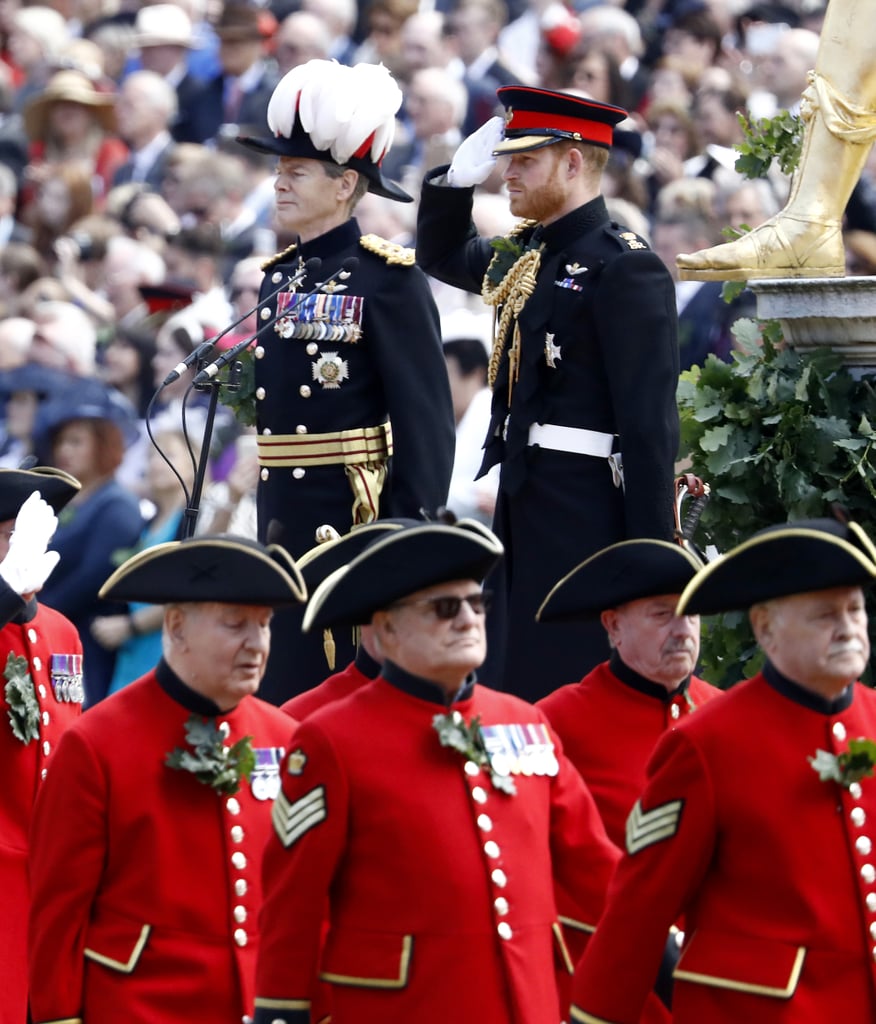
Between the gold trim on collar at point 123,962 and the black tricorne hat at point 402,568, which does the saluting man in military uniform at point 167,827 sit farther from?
the black tricorne hat at point 402,568

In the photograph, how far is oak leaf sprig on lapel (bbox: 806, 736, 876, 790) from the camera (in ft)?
17.1

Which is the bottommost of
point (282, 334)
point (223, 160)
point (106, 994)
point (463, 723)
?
point (106, 994)

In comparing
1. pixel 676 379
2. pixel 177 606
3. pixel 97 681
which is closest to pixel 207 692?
pixel 177 606

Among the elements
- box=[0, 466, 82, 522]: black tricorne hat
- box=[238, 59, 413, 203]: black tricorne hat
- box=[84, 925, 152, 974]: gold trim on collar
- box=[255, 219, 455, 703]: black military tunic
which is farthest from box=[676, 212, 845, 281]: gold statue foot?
box=[84, 925, 152, 974]: gold trim on collar

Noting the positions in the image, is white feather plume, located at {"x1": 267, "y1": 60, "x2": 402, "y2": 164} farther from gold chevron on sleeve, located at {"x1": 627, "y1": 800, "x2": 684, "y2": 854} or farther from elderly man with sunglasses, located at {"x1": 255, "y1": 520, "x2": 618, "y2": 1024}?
gold chevron on sleeve, located at {"x1": 627, "y1": 800, "x2": 684, "y2": 854}

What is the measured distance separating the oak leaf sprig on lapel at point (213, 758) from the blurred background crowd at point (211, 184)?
2127mm

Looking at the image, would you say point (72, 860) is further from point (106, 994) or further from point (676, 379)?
point (676, 379)

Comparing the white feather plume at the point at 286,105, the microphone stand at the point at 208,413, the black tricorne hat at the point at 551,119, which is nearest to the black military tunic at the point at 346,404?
the microphone stand at the point at 208,413

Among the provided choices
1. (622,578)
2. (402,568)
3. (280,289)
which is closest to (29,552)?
(280,289)

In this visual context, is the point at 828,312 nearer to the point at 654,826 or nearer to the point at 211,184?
the point at 654,826

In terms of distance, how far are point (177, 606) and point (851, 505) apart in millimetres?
2140

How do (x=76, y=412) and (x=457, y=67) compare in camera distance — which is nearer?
(x=76, y=412)

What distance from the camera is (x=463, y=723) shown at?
5.52m

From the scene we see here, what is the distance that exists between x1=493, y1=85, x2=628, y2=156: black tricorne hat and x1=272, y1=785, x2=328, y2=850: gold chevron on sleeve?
2.67 meters
